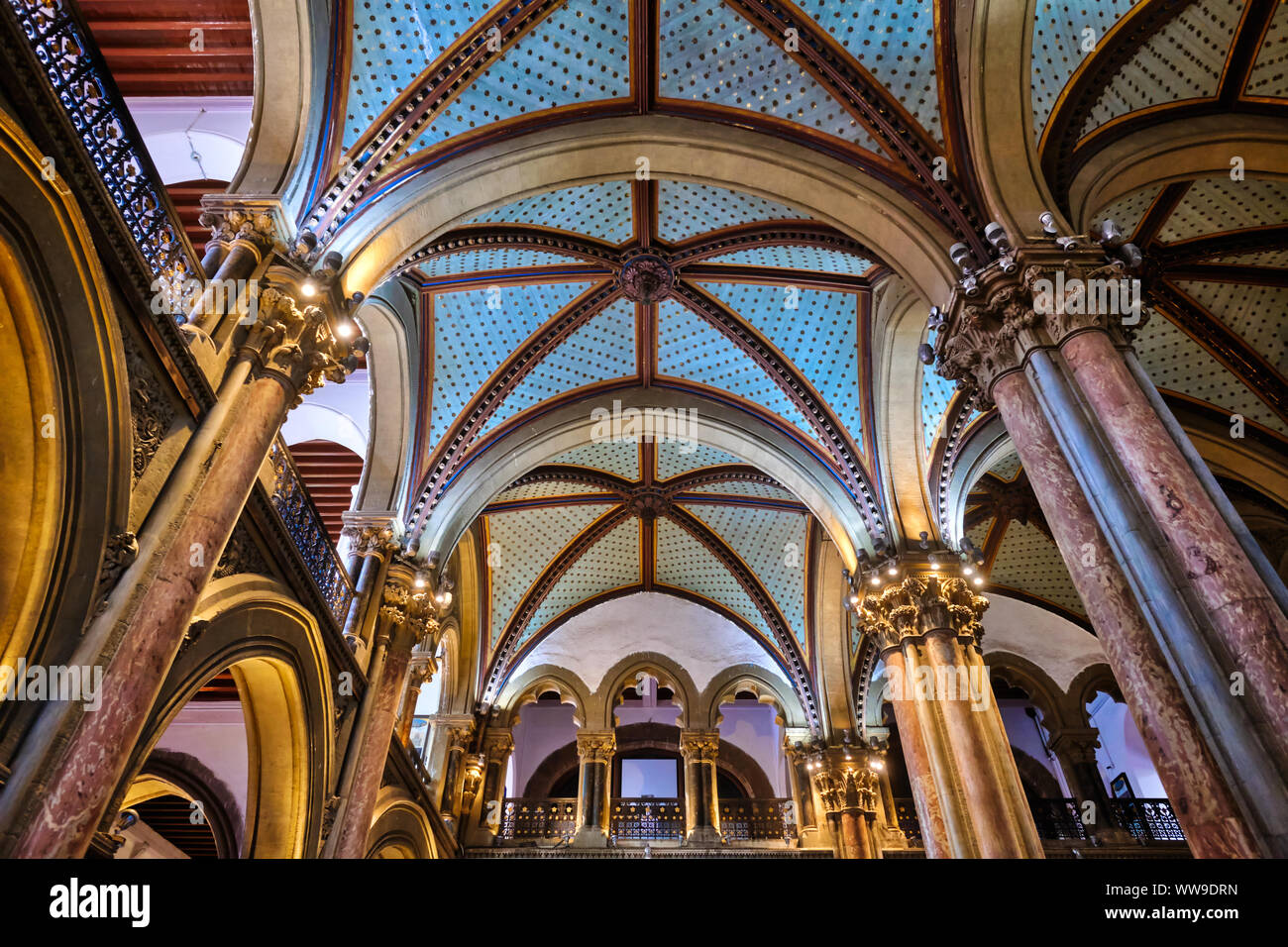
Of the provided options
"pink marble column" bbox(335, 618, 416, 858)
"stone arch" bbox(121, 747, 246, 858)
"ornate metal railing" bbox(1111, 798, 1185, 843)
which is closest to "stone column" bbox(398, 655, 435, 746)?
"pink marble column" bbox(335, 618, 416, 858)

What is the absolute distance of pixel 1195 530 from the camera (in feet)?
13.2

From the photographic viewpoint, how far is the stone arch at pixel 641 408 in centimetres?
932

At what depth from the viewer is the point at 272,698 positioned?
613cm

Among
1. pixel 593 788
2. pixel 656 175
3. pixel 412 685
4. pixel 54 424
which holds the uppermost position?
pixel 656 175

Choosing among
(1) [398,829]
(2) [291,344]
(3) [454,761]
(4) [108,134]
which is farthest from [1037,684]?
(4) [108,134]

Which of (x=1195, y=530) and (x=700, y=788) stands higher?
(x=700, y=788)

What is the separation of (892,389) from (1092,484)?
506cm

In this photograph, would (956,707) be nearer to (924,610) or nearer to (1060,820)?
(924,610)

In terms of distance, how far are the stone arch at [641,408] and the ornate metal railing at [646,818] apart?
518cm

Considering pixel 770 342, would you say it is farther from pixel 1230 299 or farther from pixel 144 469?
pixel 144 469

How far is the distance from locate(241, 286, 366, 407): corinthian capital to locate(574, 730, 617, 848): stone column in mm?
8716

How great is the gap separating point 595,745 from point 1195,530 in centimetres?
1038

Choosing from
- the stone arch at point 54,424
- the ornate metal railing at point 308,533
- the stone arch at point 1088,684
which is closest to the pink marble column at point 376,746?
the ornate metal railing at point 308,533

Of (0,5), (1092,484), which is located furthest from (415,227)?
(1092,484)
